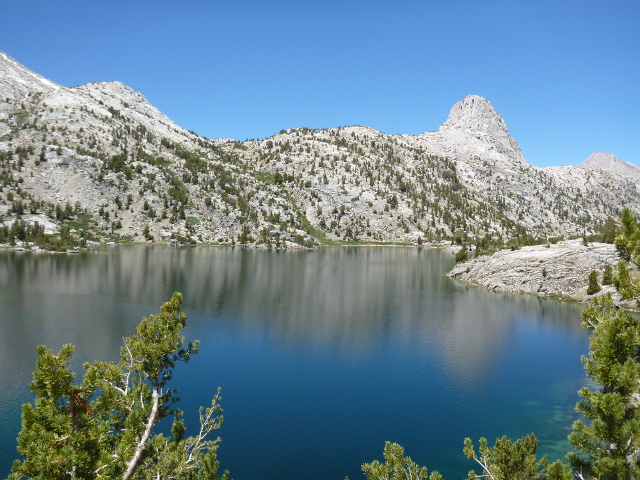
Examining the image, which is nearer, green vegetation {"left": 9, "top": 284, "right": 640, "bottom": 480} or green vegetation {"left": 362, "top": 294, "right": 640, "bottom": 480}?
green vegetation {"left": 9, "top": 284, "right": 640, "bottom": 480}

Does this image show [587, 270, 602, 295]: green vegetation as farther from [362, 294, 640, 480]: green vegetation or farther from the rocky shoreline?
[362, 294, 640, 480]: green vegetation

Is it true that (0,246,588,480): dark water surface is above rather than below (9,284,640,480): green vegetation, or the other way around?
below

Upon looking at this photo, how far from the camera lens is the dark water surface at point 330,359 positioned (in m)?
27.1

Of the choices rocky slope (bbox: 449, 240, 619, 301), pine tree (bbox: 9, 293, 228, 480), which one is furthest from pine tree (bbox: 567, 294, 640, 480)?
rocky slope (bbox: 449, 240, 619, 301)

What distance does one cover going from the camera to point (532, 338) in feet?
178

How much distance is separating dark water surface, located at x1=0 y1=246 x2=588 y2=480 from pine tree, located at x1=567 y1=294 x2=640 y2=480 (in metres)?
14.3

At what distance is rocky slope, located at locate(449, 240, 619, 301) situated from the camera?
82625 millimetres

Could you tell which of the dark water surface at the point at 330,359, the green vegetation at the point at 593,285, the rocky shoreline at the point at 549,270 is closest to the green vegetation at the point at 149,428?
the dark water surface at the point at 330,359

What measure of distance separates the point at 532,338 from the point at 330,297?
3370 cm

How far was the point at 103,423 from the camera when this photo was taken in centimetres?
1248

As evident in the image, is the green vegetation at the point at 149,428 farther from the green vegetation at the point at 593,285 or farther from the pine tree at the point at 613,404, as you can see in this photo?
the green vegetation at the point at 593,285

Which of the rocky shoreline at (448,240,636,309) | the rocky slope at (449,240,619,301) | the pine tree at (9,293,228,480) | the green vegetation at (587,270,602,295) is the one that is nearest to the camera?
the pine tree at (9,293,228,480)

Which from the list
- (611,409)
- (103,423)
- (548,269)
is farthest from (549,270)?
(103,423)

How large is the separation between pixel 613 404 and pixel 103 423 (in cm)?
1457
